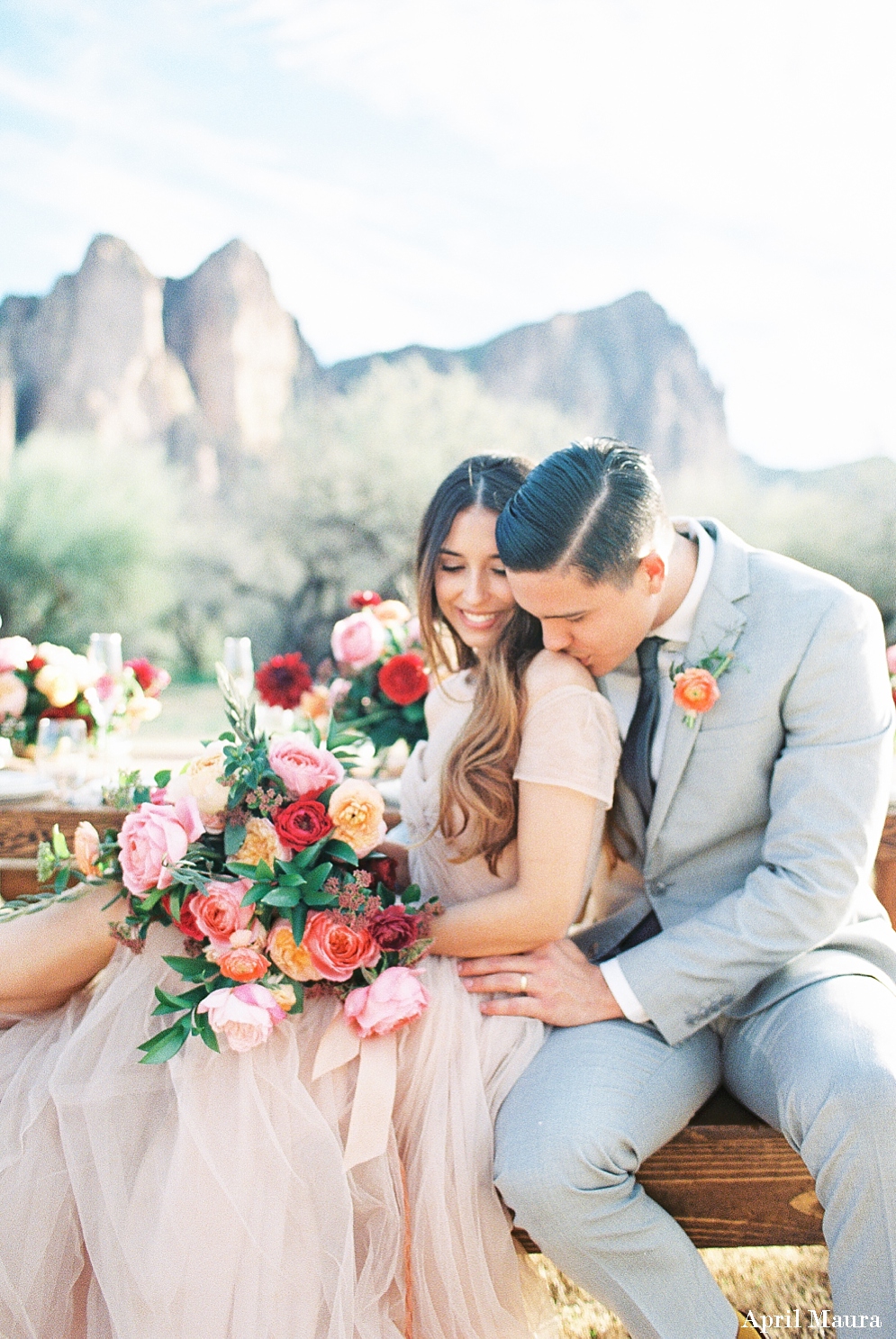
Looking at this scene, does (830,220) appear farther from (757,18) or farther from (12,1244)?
(12,1244)

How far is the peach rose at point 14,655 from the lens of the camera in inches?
124

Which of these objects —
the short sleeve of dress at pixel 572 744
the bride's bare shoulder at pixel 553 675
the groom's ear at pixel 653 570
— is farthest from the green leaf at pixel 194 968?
the groom's ear at pixel 653 570

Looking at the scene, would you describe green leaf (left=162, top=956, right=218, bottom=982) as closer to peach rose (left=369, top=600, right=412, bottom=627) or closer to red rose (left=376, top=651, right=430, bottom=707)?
red rose (left=376, top=651, right=430, bottom=707)

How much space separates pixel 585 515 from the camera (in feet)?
6.52

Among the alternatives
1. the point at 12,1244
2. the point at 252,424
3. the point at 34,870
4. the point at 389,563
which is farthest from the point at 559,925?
the point at 252,424

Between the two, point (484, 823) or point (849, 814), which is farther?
point (484, 823)

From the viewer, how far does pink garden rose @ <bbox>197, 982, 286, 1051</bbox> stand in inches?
67.7

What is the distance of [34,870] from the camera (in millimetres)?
2877

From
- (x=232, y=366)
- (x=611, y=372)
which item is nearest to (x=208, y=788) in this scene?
(x=232, y=366)

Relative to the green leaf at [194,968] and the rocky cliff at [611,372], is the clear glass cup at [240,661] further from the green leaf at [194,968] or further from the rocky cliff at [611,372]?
the rocky cliff at [611,372]

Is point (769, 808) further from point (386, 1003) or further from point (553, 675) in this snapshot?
point (386, 1003)

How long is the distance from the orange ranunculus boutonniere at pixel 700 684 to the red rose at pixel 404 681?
3.40 feet

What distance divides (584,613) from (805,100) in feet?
36.3

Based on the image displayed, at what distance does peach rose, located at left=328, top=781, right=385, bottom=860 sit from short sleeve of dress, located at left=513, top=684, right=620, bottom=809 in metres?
0.35
